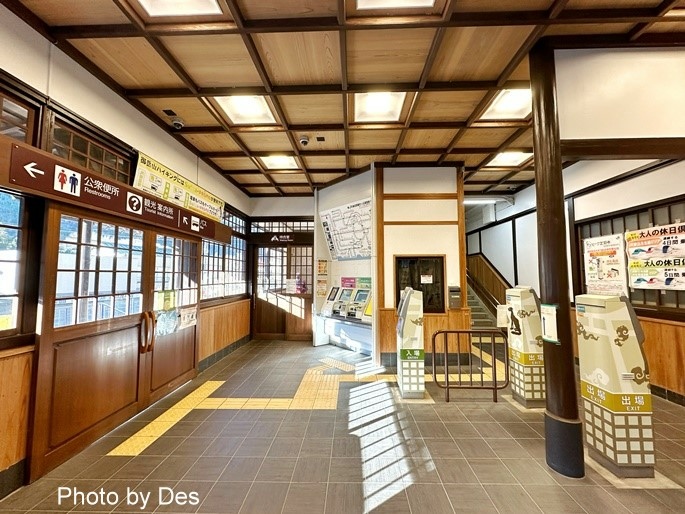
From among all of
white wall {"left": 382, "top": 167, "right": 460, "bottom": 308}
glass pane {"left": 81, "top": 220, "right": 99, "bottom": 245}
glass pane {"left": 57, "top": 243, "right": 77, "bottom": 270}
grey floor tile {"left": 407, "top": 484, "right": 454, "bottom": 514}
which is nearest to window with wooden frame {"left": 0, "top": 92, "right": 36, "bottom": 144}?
glass pane {"left": 81, "top": 220, "right": 99, "bottom": 245}

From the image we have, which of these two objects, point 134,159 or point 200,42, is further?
point 134,159

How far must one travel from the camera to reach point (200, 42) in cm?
282

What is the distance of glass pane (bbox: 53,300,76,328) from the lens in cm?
275

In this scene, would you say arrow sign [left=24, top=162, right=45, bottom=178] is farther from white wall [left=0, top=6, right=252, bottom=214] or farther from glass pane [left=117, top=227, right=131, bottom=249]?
glass pane [left=117, top=227, right=131, bottom=249]

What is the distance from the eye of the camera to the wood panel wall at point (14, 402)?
2297 millimetres

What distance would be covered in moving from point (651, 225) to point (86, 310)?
7.10 m

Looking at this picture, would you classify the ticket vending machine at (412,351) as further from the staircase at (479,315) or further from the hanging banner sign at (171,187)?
the staircase at (479,315)

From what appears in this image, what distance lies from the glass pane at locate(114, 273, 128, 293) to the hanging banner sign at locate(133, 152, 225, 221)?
111cm

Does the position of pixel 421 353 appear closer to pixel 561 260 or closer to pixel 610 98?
pixel 561 260

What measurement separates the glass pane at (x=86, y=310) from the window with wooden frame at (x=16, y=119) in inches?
59.2

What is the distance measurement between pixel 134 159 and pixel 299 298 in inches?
192

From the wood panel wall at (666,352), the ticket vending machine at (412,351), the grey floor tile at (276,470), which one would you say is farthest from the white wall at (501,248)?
the grey floor tile at (276,470)

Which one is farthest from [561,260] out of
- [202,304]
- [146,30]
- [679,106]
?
[202,304]

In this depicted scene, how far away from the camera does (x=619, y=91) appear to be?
2875mm
